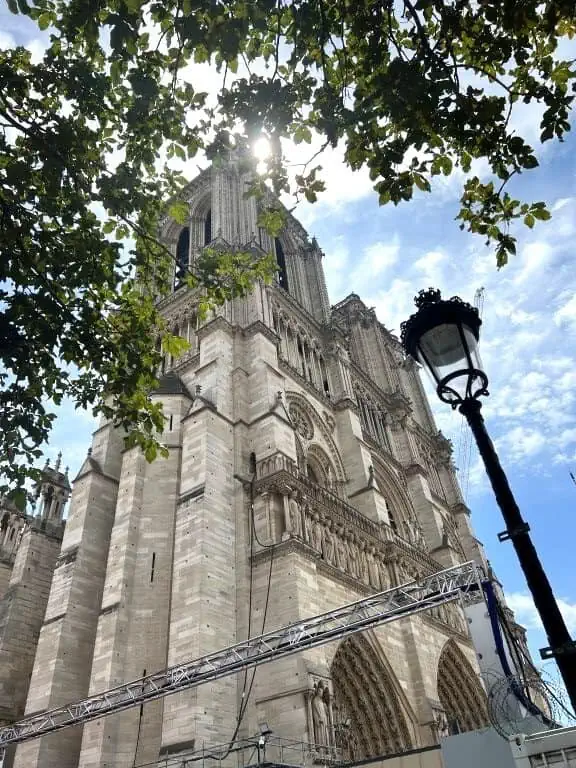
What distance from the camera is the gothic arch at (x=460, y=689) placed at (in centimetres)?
1995

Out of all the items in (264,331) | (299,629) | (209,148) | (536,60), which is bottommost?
(299,629)

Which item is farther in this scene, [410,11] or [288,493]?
[288,493]

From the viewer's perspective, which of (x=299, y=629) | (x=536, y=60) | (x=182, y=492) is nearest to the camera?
(x=536, y=60)

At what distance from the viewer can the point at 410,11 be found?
16.2 ft

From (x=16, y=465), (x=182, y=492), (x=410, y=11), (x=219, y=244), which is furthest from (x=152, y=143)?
(x=219, y=244)

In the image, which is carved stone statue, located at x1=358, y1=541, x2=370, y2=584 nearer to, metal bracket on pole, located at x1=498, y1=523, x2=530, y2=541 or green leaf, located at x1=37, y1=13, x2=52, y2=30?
metal bracket on pole, located at x1=498, y1=523, x2=530, y2=541

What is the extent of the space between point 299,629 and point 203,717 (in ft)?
10.8

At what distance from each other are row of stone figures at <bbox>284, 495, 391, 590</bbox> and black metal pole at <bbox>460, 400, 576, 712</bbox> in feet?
39.0

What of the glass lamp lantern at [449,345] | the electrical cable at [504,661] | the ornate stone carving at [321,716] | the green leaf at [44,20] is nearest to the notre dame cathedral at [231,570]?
the ornate stone carving at [321,716]

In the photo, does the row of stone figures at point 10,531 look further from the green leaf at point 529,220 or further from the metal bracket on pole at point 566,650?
the metal bracket on pole at point 566,650

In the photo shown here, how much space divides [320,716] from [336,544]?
5682 millimetres

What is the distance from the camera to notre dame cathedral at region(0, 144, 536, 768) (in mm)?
13438

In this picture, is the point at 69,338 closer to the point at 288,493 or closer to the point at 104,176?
the point at 104,176

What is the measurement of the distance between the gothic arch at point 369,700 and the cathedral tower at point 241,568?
51 mm
